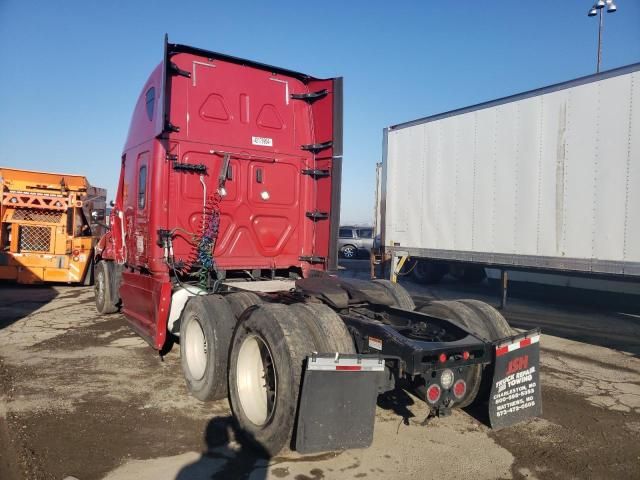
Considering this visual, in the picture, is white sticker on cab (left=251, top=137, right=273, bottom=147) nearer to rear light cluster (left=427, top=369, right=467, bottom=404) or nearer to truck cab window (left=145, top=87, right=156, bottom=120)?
truck cab window (left=145, top=87, right=156, bottom=120)

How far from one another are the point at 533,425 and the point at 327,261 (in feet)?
9.85

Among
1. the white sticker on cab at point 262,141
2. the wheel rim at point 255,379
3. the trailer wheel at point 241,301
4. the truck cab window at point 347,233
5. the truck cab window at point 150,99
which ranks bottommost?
the wheel rim at point 255,379

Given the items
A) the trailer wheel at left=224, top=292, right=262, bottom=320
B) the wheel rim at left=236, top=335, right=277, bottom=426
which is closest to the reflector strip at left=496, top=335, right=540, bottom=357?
the wheel rim at left=236, top=335, right=277, bottom=426

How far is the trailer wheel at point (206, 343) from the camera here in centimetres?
467

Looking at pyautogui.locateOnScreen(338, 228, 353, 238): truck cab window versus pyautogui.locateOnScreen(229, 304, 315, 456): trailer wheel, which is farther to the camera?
pyautogui.locateOnScreen(338, 228, 353, 238): truck cab window

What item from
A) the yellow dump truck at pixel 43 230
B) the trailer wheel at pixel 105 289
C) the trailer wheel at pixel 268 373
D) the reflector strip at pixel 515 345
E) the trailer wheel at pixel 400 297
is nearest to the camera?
the trailer wheel at pixel 268 373

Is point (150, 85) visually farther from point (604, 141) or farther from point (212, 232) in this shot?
point (604, 141)

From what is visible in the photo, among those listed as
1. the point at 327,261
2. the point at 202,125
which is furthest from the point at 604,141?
the point at 202,125

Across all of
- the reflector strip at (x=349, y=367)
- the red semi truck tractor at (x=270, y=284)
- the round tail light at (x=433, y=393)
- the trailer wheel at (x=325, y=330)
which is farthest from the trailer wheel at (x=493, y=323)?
the reflector strip at (x=349, y=367)

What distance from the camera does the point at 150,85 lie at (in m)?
6.40

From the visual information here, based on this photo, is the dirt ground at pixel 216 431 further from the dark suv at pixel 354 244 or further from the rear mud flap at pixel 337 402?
the dark suv at pixel 354 244

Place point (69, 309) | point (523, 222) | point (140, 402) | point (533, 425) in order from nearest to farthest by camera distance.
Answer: point (533, 425), point (140, 402), point (523, 222), point (69, 309)

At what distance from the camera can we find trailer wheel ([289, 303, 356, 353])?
3738 millimetres

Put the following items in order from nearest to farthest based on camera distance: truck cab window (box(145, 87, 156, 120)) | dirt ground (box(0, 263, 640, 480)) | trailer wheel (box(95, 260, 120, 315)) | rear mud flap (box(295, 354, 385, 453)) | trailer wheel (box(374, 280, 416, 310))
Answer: rear mud flap (box(295, 354, 385, 453)) < dirt ground (box(0, 263, 640, 480)) < trailer wheel (box(374, 280, 416, 310)) < truck cab window (box(145, 87, 156, 120)) < trailer wheel (box(95, 260, 120, 315))
